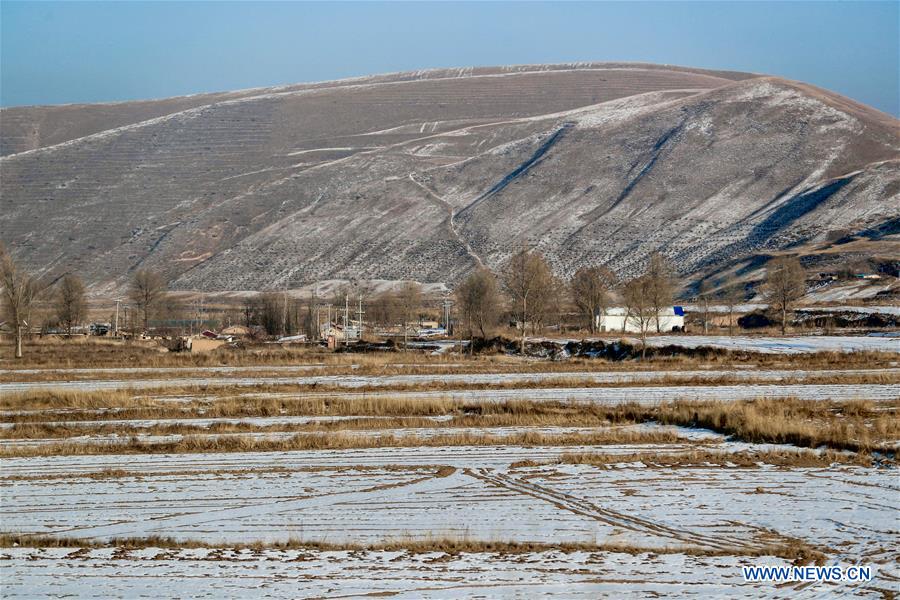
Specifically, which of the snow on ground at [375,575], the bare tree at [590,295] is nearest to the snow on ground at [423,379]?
the snow on ground at [375,575]

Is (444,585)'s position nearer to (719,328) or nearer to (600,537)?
(600,537)

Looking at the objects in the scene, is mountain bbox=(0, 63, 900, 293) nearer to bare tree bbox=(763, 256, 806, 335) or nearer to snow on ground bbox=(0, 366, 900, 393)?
bare tree bbox=(763, 256, 806, 335)

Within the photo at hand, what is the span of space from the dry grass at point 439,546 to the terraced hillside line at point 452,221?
99933 millimetres

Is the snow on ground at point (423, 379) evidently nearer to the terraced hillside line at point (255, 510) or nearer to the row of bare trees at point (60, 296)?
the terraced hillside line at point (255, 510)

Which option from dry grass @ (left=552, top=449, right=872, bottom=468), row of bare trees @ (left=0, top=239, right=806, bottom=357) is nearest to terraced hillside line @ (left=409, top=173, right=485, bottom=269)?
row of bare trees @ (left=0, top=239, right=806, bottom=357)

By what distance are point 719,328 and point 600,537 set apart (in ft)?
197

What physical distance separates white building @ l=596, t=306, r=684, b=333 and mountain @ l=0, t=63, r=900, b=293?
105 feet

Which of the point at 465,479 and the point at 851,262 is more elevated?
the point at 851,262

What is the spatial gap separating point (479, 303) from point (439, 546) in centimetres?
5878

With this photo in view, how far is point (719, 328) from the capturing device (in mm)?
68125

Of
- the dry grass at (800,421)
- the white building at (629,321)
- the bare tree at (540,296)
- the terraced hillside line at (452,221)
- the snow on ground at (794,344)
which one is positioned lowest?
the dry grass at (800,421)

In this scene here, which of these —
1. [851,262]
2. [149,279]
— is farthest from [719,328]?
[149,279]

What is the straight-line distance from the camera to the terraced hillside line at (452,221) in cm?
11919

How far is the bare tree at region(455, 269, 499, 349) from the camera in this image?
6888 cm
